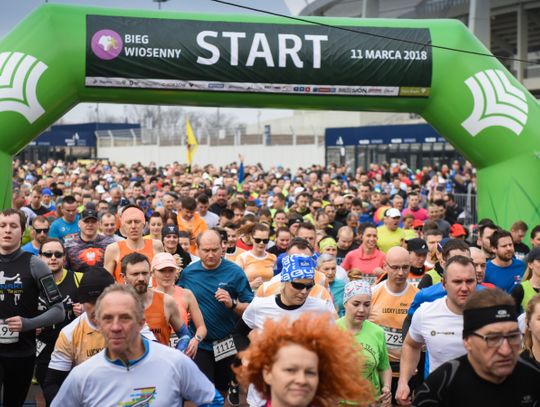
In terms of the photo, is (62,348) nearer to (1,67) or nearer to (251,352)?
(251,352)

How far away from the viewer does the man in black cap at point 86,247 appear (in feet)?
28.5

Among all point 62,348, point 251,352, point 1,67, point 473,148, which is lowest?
point 62,348

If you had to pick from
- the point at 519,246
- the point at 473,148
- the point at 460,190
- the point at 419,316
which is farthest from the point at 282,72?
the point at 460,190

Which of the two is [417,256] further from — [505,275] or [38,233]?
[38,233]

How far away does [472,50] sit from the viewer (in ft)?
40.5

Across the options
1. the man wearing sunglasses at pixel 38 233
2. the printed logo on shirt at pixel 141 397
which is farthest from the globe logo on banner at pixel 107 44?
the printed logo on shirt at pixel 141 397

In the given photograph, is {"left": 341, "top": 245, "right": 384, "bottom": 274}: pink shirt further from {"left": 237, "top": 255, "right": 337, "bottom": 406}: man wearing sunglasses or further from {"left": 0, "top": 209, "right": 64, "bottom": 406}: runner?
{"left": 0, "top": 209, "right": 64, "bottom": 406}: runner

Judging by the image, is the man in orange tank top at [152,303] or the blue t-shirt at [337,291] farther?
the blue t-shirt at [337,291]

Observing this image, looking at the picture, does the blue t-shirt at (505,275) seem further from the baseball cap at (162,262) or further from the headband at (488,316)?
the headband at (488,316)

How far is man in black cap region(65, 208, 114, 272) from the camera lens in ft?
28.5

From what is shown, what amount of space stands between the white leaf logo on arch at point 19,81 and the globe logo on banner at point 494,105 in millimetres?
6058

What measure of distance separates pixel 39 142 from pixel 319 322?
165ft

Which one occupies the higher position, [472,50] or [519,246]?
[472,50]

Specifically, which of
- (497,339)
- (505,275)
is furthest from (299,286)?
(505,275)
